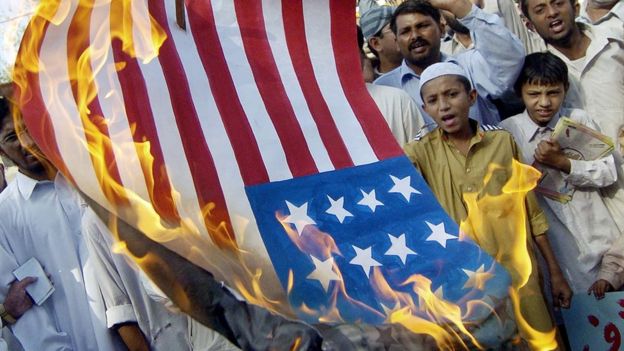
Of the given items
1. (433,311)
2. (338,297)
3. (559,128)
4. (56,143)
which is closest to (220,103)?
(56,143)

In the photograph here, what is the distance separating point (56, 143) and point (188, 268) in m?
0.67

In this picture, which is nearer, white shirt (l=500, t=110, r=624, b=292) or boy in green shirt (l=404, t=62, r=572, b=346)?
boy in green shirt (l=404, t=62, r=572, b=346)

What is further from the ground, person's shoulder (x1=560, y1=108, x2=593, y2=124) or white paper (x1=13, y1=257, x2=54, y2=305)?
person's shoulder (x1=560, y1=108, x2=593, y2=124)

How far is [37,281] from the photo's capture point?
3895 millimetres

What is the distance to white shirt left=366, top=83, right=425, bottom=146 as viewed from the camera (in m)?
4.07

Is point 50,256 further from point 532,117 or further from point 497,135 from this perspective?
point 532,117

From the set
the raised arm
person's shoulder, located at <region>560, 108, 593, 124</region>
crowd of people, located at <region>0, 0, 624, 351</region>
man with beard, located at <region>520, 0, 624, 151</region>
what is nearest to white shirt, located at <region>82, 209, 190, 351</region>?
crowd of people, located at <region>0, 0, 624, 351</region>

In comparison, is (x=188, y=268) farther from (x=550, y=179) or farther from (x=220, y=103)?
(x=550, y=179)

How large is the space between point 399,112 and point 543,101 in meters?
0.61

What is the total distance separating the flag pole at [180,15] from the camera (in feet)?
11.6

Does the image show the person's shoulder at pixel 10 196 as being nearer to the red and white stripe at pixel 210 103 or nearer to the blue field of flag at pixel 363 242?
the red and white stripe at pixel 210 103

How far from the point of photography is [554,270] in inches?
152

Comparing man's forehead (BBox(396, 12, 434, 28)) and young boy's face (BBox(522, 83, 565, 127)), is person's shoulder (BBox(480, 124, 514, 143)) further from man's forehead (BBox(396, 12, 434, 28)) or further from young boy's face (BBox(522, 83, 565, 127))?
man's forehead (BBox(396, 12, 434, 28))

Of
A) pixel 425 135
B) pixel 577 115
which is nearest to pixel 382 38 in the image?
pixel 425 135
